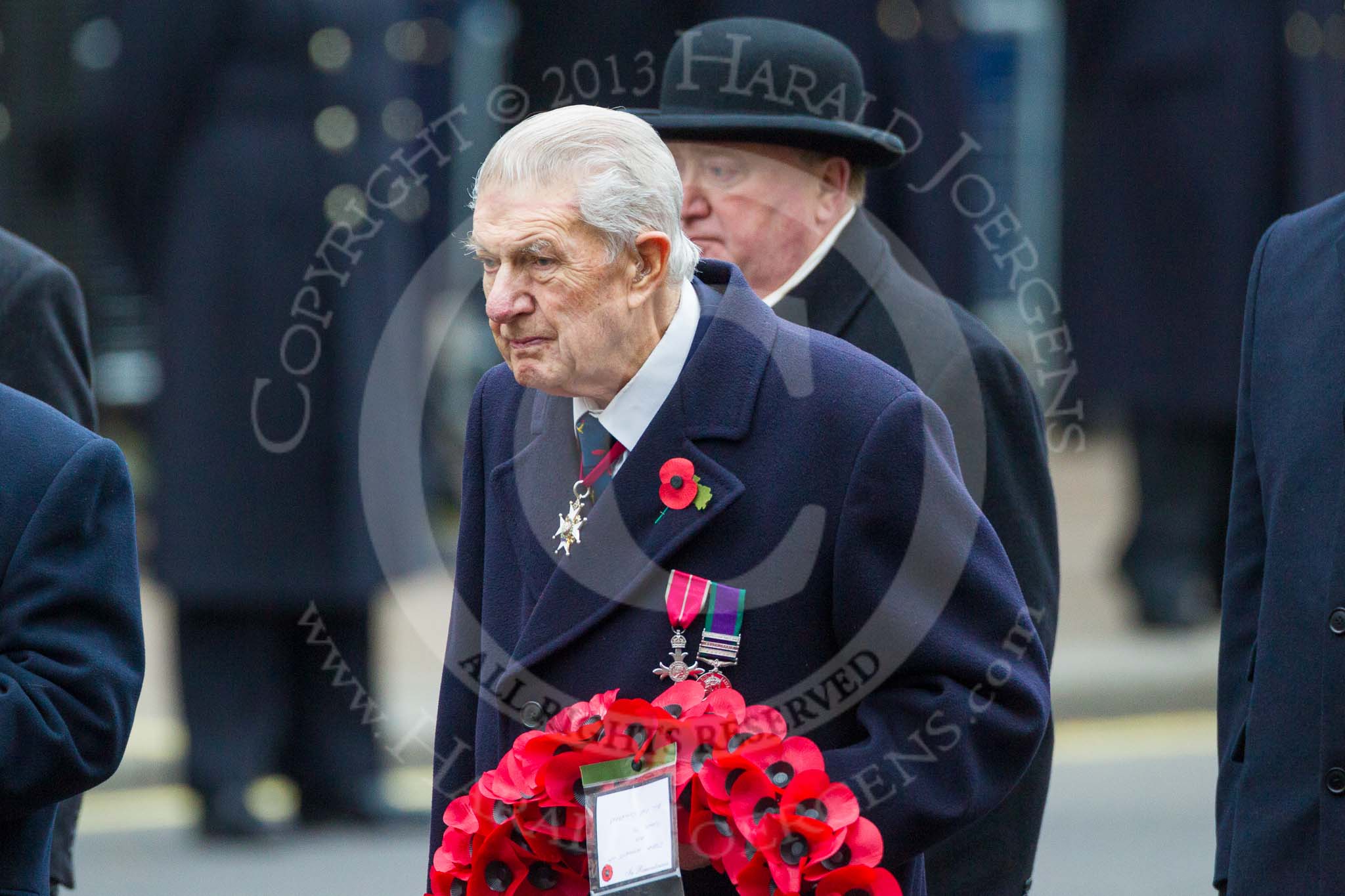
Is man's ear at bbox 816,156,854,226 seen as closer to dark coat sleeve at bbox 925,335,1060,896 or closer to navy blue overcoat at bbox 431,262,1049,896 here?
dark coat sleeve at bbox 925,335,1060,896

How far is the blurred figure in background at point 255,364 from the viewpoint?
5.93m

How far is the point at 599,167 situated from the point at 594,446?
1.18 feet

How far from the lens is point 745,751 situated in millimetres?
2479

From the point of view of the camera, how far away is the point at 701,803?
249 cm

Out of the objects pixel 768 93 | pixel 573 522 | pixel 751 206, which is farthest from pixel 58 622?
pixel 768 93

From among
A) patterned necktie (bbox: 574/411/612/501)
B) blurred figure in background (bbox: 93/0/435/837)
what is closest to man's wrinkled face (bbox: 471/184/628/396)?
patterned necktie (bbox: 574/411/612/501)

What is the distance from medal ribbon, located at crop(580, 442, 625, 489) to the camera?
9.07 ft

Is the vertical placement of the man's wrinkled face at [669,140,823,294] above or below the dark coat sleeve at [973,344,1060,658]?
above

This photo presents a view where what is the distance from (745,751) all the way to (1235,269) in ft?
20.8

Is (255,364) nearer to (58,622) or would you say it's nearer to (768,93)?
(768,93)

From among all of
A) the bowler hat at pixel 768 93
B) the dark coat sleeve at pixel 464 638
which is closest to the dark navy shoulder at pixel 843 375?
the dark coat sleeve at pixel 464 638

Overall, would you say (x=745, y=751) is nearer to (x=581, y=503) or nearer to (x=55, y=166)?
(x=581, y=503)

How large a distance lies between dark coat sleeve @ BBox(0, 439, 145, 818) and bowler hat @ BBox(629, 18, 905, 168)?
113 cm

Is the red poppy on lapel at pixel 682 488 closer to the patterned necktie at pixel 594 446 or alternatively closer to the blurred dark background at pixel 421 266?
the patterned necktie at pixel 594 446
